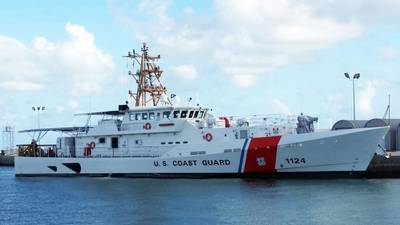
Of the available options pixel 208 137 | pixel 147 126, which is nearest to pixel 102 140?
Result: pixel 147 126

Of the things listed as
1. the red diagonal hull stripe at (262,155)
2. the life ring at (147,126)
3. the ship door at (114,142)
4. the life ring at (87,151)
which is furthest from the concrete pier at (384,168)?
the life ring at (87,151)

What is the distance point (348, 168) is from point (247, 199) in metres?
9.29

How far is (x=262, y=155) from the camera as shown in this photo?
37719 millimetres

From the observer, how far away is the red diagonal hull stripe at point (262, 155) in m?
37.4

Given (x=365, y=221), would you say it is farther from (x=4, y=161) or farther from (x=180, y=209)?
(x=4, y=161)

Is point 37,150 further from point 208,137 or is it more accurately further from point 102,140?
point 208,137

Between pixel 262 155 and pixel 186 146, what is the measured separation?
5.02m

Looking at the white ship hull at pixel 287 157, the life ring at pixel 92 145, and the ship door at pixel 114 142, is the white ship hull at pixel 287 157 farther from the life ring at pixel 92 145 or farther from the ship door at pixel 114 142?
the life ring at pixel 92 145

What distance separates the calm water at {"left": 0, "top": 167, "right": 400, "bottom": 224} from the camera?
2553 cm

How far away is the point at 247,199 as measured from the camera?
30375 millimetres

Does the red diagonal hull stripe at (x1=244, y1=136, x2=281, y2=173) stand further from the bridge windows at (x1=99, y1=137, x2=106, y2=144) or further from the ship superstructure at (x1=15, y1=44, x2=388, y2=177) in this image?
the bridge windows at (x1=99, y1=137, x2=106, y2=144)

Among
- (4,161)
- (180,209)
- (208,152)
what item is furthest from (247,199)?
(4,161)

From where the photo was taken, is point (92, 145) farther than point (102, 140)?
Yes

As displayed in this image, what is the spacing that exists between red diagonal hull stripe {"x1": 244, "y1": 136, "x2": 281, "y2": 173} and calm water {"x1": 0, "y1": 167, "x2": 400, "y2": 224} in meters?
0.80
